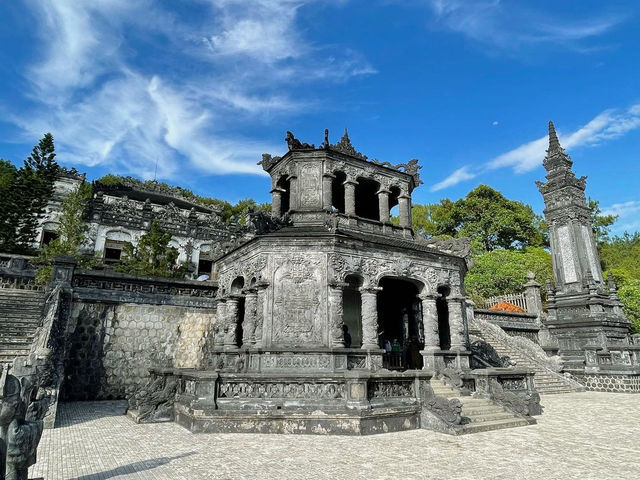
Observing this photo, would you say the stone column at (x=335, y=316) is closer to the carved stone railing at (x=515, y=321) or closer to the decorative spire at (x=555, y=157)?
the carved stone railing at (x=515, y=321)

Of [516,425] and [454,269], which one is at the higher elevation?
[454,269]

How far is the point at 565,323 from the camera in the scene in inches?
900

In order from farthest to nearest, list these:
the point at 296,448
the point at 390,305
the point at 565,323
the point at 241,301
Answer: the point at 565,323, the point at 390,305, the point at 241,301, the point at 296,448

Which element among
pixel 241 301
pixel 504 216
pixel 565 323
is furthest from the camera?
pixel 504 216

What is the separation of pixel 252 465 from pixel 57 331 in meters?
10.0

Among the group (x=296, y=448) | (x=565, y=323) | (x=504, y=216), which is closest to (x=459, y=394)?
(x=296, y=448)

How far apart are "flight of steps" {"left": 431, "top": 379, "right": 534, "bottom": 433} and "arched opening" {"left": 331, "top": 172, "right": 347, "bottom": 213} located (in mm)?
8658

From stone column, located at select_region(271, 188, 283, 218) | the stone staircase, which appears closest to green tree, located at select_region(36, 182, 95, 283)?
stone column, located at select_region(271, 188, 283, 218)

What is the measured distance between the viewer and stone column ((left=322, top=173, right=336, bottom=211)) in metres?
15.5

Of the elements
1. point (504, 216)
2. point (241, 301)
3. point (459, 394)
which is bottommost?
point (459, 394)

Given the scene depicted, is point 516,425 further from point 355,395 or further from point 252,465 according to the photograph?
point 252,465

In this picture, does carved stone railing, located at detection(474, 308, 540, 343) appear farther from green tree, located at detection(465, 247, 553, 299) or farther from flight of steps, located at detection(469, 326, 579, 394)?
green tree, located at detection(465, 247, 553, 299)

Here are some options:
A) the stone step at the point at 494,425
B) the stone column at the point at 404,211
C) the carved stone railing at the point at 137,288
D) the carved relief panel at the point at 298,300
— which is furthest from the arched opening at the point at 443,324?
the carved stone railing at the point at 137,288

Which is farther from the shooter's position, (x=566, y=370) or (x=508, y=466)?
(x=566, y=370)
